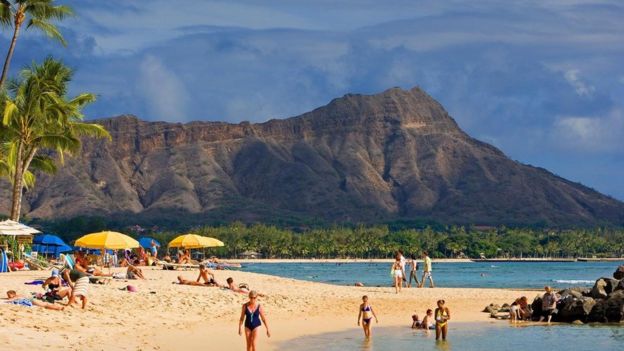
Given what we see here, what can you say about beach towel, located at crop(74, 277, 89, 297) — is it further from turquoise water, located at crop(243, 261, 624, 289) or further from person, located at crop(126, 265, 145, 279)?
turquoise water, located at crop(243, 261, 624, 289)

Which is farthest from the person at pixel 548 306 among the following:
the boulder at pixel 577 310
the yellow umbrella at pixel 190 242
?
the yellow umbrella at pixel 190 242

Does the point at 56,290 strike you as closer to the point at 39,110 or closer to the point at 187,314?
the point at 187,314

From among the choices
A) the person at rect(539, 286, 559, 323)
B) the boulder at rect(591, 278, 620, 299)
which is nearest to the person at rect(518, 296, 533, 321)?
the person at rect(539, 286, 559, 323)

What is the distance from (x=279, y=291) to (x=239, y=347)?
14.9m

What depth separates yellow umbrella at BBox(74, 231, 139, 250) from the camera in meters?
38.7

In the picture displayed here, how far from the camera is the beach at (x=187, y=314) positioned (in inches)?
813

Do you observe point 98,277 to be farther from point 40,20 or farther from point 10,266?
point 40,20

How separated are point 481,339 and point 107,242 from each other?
18408mm

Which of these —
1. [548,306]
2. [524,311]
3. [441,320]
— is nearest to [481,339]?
[441,320]

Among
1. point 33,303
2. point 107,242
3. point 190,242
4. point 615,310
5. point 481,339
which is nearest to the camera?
point 33,303

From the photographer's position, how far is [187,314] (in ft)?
90.3

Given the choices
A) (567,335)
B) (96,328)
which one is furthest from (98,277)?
(567,335)

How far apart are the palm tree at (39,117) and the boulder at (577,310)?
2171 centimetres

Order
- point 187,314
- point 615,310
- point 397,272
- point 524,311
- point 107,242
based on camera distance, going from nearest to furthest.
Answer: point 187,314
point 615,310
point 524,311
point 397,272
point 107,242
